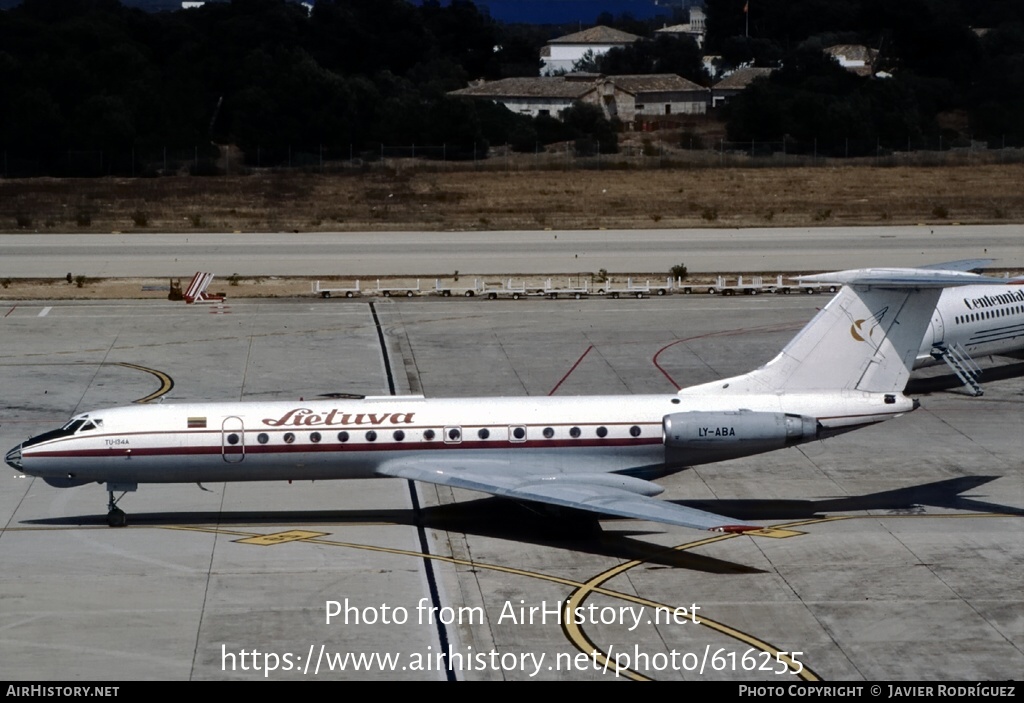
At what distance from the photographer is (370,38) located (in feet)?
499

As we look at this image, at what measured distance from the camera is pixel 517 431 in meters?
28.0

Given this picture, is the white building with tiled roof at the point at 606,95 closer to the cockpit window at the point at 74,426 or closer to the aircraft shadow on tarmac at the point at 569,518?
the aircraft shadow on tarmac at the point at 569,518

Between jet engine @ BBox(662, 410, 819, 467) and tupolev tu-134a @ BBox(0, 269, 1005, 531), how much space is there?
0.03m

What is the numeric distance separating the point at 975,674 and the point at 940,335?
837 inches

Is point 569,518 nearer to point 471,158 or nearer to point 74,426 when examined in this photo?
point 74,426

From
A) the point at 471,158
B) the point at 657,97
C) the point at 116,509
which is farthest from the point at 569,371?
the point at 657,97

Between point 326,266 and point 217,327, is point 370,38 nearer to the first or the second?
point 326,266

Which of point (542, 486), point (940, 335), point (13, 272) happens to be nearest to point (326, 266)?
point (13, 272)

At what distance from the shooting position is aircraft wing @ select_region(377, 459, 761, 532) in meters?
25.1

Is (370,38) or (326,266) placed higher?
(370,38)

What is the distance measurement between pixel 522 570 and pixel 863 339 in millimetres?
9165

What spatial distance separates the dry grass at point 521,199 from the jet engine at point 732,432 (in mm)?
56516

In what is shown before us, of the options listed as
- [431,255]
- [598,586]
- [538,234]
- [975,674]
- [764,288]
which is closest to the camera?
[975,674]
